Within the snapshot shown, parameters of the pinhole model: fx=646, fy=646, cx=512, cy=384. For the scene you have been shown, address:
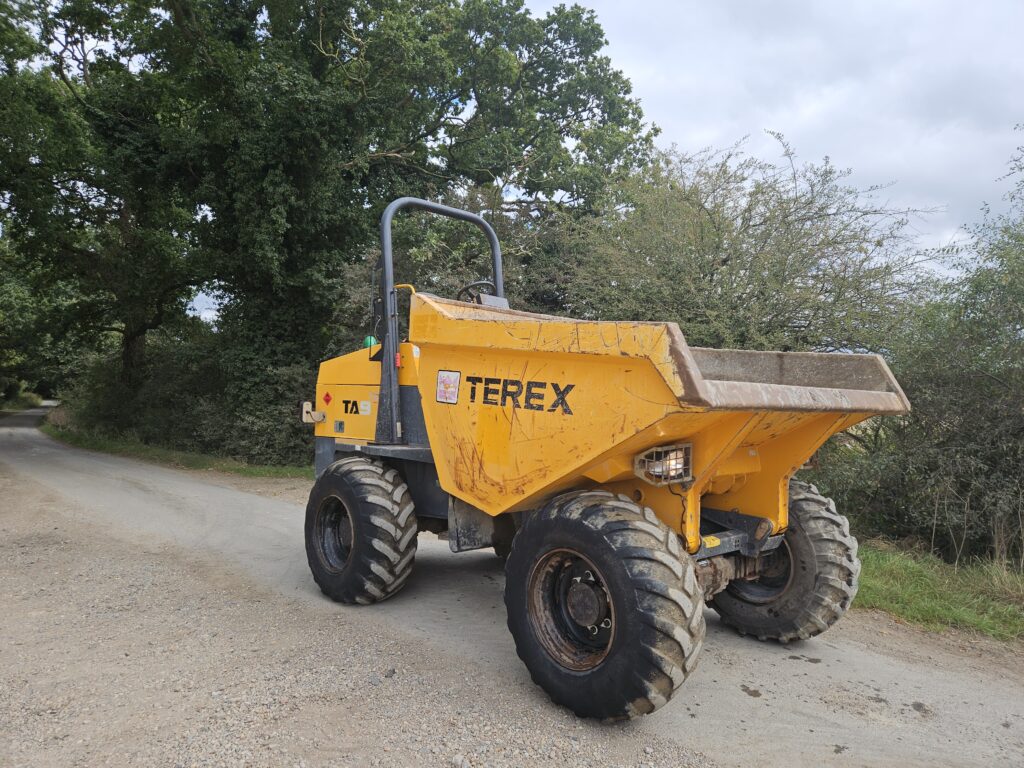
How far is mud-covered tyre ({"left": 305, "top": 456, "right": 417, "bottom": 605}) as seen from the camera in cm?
430

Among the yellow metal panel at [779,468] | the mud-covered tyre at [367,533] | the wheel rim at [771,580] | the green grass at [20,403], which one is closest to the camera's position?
the yellow metal panel at [779,468]

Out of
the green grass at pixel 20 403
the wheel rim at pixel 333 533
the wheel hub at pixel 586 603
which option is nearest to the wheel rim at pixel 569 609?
the wheel hub at pixel 586 603

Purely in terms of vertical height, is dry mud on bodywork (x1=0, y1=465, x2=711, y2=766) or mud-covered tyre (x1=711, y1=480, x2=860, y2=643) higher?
mud-covered tyre (x1=711, y1=480, x2=860, y2=643)

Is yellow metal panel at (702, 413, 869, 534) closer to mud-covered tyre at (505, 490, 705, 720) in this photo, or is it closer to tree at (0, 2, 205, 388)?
mud-covered tyre at (505, 490, 705, 720)

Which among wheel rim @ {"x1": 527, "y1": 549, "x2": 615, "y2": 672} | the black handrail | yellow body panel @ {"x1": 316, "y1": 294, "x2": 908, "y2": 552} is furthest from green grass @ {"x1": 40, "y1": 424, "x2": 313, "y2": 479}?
wheel rim @ {"x1": 527, "y1": 549, "x2": 615, "y2": 672}

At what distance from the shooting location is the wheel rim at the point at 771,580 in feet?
12.9

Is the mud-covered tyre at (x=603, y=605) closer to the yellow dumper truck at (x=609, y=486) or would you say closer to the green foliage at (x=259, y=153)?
the yellow dumper truck at (x=609, y=486)

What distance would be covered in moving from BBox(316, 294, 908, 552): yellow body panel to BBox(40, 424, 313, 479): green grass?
9.32 m

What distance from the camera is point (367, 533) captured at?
430cm

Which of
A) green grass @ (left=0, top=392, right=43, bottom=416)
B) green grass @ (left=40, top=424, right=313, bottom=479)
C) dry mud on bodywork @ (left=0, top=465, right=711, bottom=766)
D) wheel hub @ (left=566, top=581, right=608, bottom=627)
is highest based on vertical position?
wheel hub @ (left=566, top=581, right=608, bottom=627)

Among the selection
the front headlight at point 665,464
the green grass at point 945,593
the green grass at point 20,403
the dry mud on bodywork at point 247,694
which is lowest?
the green grass at point 20,403

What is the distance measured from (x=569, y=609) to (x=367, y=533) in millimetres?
1679

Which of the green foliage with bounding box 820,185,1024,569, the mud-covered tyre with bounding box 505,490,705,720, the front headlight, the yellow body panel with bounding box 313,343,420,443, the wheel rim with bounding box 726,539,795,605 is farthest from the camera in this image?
the green foliage with bounding box 820,185,1024,569

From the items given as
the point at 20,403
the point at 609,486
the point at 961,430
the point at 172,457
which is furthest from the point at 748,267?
the point at 20,403
